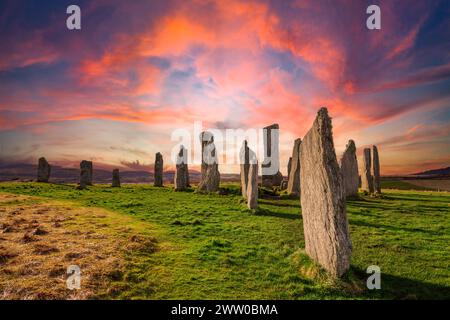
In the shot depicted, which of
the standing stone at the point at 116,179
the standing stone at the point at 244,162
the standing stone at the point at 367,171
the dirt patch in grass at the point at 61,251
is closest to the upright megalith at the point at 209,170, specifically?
the standing stone at the point at 244,162

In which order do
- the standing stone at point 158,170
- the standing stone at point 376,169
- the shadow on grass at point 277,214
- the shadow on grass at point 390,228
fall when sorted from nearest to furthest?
the shadow on grass at point 390,228 < the shadow on grass at point 277,214 < the standing stone at point 376,169 < the standing stone at point 158,170

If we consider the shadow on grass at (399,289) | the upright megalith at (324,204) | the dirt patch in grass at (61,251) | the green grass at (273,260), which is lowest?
the shadow on grass at (399,289)

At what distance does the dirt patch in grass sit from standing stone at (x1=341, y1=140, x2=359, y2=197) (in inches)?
717

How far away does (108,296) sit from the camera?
686 cm

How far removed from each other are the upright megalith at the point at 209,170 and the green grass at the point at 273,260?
464 inches

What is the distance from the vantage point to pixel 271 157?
32.9 meters

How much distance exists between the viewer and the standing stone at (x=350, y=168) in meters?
25.3

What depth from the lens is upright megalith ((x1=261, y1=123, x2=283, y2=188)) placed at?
32594 millimetres

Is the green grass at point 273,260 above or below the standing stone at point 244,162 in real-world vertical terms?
below

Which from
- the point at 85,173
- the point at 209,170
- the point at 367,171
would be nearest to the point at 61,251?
the point at 209,170

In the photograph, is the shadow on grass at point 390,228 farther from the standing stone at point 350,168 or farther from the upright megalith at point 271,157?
the upright megalith at point 271,157

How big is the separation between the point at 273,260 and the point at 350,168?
18616mm
